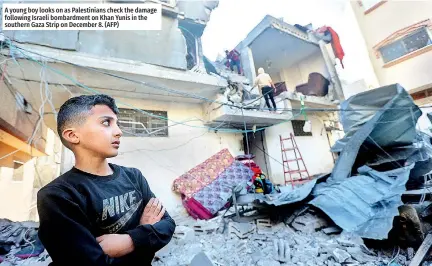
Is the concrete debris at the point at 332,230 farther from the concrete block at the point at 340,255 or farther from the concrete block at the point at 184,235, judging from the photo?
the concrete block at the point at 184,235

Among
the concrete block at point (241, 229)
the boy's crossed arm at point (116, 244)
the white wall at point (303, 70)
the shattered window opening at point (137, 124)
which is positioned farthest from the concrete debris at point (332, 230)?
the white wall at point (303, 70)

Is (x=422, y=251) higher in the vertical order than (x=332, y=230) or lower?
lower

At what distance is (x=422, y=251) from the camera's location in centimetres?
301

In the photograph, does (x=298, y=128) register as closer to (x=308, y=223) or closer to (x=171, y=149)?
(x=171, y=149)

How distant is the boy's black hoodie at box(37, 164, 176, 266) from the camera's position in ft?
3.32

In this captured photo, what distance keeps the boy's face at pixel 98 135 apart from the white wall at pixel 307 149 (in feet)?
28.3

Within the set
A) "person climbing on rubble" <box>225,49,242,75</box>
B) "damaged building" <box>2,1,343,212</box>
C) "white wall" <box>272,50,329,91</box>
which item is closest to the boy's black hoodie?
"damaged building" <box>2,1,343,212</box>

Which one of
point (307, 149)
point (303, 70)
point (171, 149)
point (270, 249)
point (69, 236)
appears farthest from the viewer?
point (303, 70)

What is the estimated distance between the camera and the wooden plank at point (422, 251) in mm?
2871

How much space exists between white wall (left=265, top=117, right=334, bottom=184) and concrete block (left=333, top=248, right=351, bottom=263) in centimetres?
576

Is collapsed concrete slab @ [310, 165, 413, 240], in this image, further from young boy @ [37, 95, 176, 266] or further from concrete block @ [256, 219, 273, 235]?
young boy @ [37, 95, 176, 266]

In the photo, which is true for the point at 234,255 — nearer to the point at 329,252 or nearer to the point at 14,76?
the point at 329,252

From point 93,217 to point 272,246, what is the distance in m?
3.59

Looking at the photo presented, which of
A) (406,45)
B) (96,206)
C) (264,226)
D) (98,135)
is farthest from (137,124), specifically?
(406,45)
